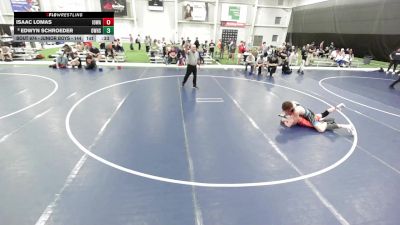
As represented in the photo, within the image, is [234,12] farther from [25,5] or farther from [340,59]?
[25,5]

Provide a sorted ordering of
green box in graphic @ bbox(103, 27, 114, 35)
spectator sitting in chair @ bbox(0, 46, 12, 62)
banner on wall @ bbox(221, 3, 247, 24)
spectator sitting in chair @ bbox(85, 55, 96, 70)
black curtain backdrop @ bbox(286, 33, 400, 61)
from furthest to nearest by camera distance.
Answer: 1. banner on wall @ bbox(221, 3, 247, 24)
2. black curtain backdrop @ bbox(286, 33, 400, 61)
3. spectator sitting in chair @ bbox(0, 46, 12, 62)
4. spectator sitting in chair @ bbox(85, 55, 96, 70)
5. green box in graphic @ bbox(103, 27, 114, 35)

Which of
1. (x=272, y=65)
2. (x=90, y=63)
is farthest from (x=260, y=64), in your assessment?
(x=90, y=63)

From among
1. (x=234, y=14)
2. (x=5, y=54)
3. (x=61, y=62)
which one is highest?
(x=234, y=14)

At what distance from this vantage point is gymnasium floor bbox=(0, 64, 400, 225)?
360cm

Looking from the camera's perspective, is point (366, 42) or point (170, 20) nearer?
point (366, 42)

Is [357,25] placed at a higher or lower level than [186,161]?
higher

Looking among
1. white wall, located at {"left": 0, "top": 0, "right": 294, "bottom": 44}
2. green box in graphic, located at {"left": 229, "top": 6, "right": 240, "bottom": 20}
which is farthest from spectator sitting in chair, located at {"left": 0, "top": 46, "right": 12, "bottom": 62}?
green box in graphic, located at {"left": 229, "top": 6, "right": 240, "bottom": 20}

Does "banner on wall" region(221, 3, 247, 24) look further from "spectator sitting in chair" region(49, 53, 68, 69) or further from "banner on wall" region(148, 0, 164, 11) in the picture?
"spectator sitting in chair" region(49, 53, 68, 69)

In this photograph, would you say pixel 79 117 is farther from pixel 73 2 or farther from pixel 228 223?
pixel 73 2

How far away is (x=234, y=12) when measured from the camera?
104 feet

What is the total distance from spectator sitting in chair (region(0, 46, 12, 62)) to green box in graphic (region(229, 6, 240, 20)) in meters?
24.6

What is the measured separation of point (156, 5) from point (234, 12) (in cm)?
1004

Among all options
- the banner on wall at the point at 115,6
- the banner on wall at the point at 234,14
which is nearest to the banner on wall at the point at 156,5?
the banner on wall at the point at 115,6

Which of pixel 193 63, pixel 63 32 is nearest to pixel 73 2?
pixel 63 32
